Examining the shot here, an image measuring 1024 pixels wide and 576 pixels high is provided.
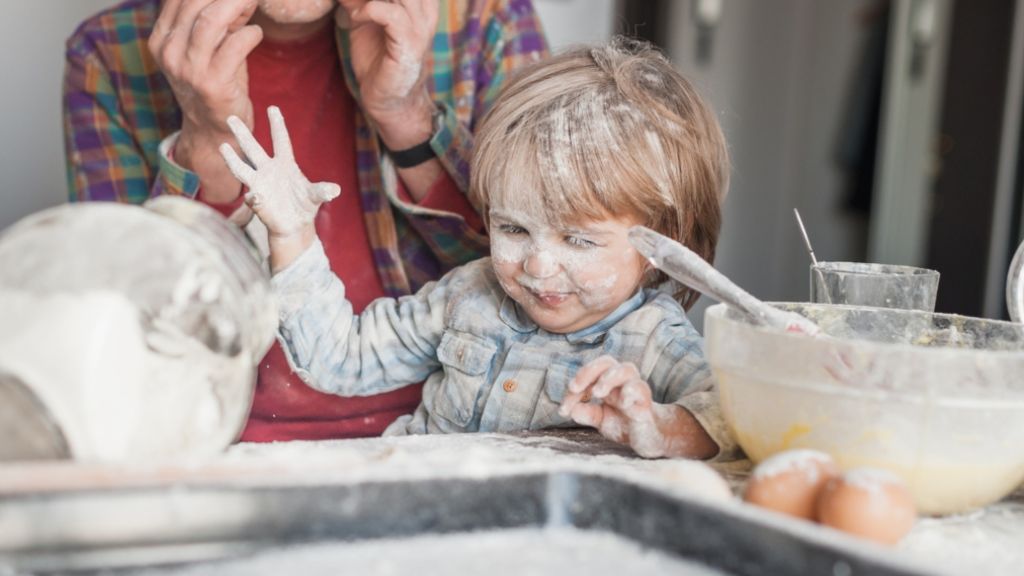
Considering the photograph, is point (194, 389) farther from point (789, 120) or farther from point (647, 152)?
point (789, 120)

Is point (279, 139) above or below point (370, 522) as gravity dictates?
above

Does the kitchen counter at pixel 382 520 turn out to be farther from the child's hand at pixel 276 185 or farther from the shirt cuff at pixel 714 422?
the child's hand at pixel 276 185

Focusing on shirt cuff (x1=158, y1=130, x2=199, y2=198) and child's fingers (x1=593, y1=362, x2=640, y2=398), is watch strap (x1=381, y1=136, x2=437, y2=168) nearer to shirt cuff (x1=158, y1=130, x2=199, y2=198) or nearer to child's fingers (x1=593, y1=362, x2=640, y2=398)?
shirt cuff (x1=158, y1=130, x2=199, y2=198)

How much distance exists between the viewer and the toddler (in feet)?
3.51

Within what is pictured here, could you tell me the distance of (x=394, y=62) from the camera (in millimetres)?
1233

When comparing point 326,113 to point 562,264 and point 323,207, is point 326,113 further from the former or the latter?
point 562,264

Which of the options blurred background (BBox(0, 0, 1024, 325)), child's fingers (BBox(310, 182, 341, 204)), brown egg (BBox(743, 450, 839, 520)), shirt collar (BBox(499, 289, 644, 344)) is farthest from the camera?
blurred background (BBox(0, 0, 1024, 325))

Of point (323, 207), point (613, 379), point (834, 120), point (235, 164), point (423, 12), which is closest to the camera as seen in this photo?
point (613, 379)

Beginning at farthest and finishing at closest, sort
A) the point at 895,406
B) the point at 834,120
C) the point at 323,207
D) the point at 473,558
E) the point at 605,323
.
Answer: the point at 834,120, the point at 323,207, the point at 605,323, the point at 895,406, the point at 473,558

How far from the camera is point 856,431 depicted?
2.40ft

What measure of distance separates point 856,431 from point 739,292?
0.15 meters

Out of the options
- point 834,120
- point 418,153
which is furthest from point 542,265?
point 834,120

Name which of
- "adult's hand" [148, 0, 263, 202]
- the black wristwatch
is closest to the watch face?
the black wristwatch

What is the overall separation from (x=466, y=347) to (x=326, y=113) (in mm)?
460
